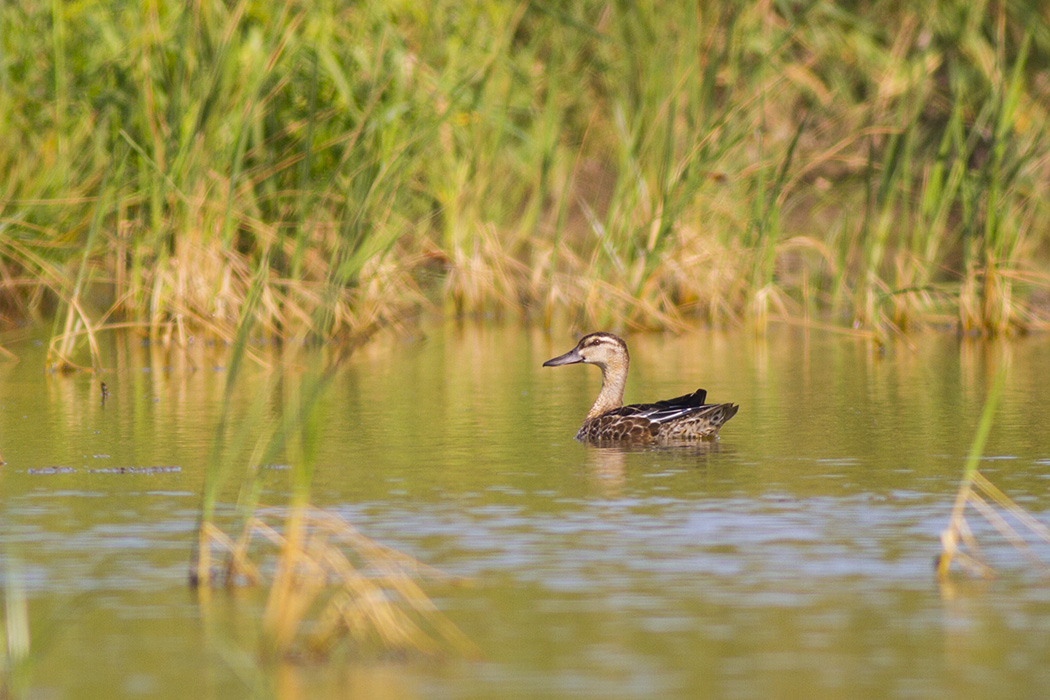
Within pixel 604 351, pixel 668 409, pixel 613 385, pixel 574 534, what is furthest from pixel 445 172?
pixel 574 534

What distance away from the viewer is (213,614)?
6105 millimetres

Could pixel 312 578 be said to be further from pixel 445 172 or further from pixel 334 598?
pixel 445 172

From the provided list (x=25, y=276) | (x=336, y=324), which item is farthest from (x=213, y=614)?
(x=25, y=276)

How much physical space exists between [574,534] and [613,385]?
440 centimetres

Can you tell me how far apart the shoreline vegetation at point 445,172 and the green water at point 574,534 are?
1792mm

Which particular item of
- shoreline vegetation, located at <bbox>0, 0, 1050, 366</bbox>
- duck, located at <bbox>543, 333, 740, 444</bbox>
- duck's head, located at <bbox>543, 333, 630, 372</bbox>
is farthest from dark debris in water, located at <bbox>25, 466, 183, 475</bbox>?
shoreline vegetation, located at <bbox>0, 0, 1050, 366</bbox>

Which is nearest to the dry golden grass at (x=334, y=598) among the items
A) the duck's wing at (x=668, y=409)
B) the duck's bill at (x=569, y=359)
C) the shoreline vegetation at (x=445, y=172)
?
the duck's wing at (x=668, y=409)

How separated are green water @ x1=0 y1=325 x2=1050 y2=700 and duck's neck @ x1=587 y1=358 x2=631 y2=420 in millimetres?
307

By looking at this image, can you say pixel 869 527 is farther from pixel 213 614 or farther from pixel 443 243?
pixel 443 243

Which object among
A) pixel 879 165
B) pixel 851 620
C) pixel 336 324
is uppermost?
pixel 879 165

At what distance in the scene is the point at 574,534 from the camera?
293 inches

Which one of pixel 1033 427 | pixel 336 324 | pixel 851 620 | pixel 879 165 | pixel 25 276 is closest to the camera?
pixel 851 620

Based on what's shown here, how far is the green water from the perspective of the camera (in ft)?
17.7

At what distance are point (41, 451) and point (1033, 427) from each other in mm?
5305
